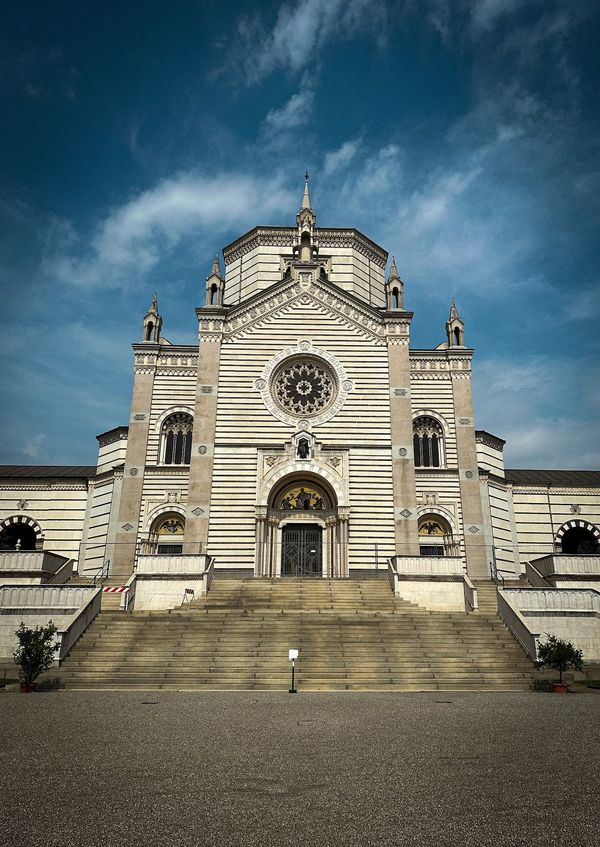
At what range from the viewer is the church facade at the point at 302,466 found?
29984 millimetres

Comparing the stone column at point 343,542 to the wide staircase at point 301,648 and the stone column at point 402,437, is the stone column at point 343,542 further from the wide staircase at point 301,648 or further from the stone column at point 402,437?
the wide staircase at point 301,648

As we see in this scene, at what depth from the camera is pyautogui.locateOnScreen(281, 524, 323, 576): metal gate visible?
30.0 meters

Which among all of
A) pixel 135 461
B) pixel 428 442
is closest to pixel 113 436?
pixel 135 461

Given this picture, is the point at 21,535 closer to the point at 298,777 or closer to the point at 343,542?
the point at 343,542

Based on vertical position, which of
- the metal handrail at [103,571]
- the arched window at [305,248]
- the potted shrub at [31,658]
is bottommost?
the potted shrub at [31,658]

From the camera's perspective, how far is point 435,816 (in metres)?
5.55

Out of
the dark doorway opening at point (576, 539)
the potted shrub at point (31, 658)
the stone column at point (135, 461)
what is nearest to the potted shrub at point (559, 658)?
the potted shrub at point (31, 658)


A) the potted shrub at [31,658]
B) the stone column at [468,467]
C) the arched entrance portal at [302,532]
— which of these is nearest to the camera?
the potted shrub at [31,658]

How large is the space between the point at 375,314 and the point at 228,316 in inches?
321

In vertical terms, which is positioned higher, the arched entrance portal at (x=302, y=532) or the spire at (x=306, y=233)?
the spire at (x=306, y=233)

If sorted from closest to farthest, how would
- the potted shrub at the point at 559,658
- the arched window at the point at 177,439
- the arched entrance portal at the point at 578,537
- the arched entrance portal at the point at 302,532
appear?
the potted shrub at the point at 559,658
the arched entrance portal at the point at 302,532
the arched window at the point at 177,439
the arched entrance portal at the point at 578,537

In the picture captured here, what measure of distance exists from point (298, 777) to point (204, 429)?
82.8ft

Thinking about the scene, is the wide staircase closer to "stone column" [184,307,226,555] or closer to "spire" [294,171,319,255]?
"stone column" [184,307,226,555]

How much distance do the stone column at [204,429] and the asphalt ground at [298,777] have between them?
17.2 metres
